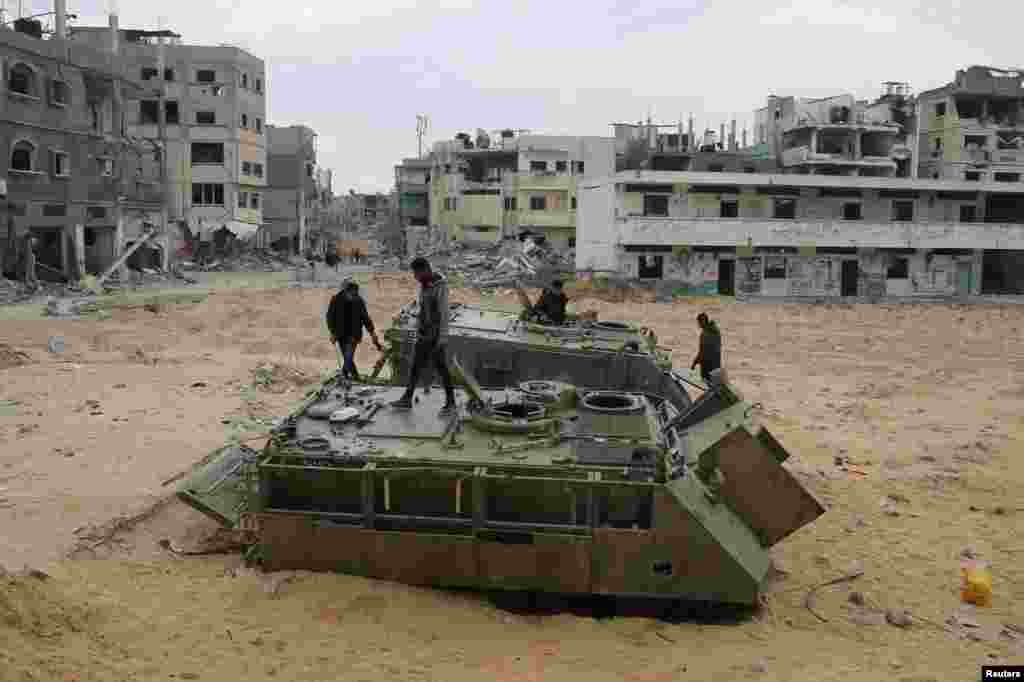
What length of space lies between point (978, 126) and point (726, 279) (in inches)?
1008

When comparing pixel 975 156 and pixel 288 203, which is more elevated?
pixel 975 156

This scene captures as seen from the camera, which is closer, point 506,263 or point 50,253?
point 50,253

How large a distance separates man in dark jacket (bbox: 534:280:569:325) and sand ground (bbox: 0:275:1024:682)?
3709 millimetres

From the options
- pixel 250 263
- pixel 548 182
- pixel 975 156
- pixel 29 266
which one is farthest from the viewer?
pixel 975 156

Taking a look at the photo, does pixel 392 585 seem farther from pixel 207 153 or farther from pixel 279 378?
pixel 207 153

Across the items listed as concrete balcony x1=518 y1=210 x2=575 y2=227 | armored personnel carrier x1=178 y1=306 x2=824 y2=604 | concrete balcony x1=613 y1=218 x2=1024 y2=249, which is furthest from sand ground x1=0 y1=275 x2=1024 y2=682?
concrete balcony x1=518 y1=210 x2=575 y2=227

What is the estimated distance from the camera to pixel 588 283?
1469 inches

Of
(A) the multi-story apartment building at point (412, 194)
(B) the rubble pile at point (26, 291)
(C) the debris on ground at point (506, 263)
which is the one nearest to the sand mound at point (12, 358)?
(B) the rubble pile at point (26, 291)

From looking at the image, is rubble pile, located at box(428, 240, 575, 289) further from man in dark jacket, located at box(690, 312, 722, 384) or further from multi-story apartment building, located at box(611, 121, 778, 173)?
man in dark jacket, located at box(690, 312, 722, 384)

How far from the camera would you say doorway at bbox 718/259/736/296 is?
132 feet

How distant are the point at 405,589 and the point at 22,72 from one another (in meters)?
29.1

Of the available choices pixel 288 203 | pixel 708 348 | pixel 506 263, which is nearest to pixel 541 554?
pixel 708 348

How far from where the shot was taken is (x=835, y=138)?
53938 mm

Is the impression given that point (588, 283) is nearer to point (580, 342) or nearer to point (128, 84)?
point (128, 84)
